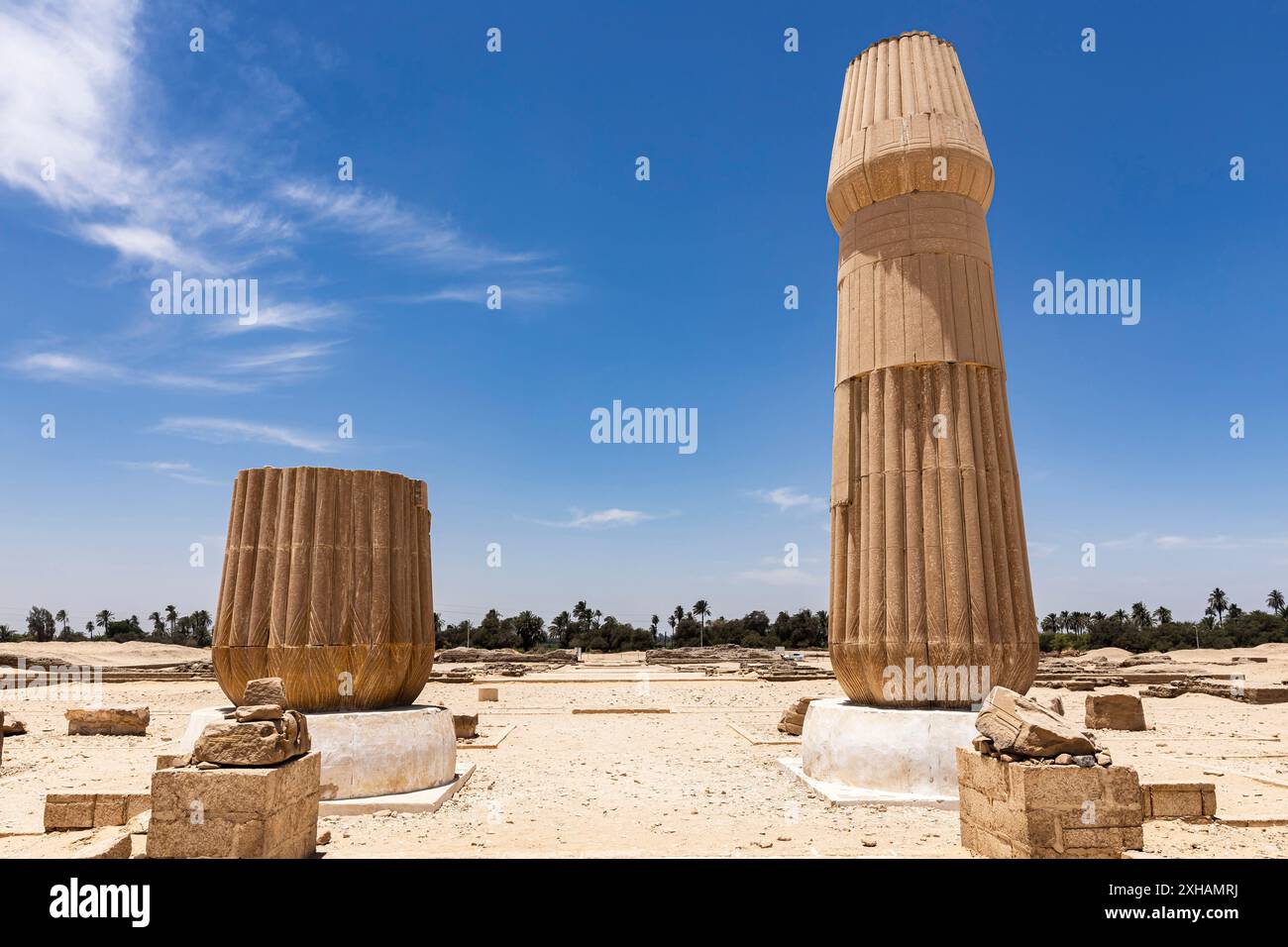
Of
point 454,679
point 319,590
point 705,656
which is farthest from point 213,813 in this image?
point 705,656

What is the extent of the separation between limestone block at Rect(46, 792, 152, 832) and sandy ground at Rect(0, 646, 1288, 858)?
1.68 feet

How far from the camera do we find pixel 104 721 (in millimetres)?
15555

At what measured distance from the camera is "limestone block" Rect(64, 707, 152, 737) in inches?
611

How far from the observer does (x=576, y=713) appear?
20141 millimetres

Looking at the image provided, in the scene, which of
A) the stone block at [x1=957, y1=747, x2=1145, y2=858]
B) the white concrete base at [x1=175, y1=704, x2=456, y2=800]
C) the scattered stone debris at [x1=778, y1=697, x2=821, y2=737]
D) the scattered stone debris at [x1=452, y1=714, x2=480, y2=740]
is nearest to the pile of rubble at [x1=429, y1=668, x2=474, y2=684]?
the scattered stone debris at [x1=452, y1=714, x2=480, y2=740]

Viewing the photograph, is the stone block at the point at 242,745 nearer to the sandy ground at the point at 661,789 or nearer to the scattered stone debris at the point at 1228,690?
the sandy ground at the point at 661,789

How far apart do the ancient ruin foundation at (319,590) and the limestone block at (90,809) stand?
4.45 feet

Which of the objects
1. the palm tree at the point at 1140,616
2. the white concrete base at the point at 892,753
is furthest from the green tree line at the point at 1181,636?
the white concrete base at the point at 892,753

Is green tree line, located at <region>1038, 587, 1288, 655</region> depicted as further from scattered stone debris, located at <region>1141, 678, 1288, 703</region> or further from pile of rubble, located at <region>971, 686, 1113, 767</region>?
pile of rubble, located at <region>971, 686, 1113, 767</region>

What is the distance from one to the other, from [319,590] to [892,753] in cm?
634

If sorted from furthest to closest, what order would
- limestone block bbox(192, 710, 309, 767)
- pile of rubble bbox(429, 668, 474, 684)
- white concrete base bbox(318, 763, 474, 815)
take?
1. pile of rubble bbox(429, 668, 474, 684)
2. white concrete base bbox(318, 763, 474, 815)
3. limestone block bbox(192, 710, 309, 767)

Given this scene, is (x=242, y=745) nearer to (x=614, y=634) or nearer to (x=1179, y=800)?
(x=1179, y=800)

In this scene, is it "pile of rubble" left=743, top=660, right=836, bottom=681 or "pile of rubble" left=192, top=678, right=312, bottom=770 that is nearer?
"pile of rubble" left=192, top=678, right=312, bottom=770
